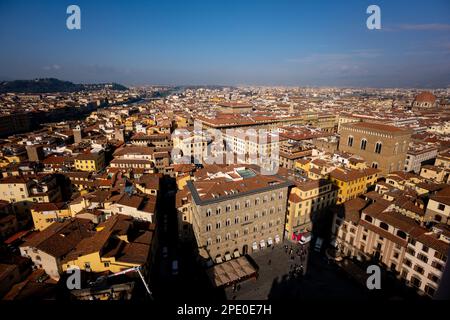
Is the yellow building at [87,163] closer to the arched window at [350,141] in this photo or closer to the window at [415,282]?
the window at [415,282]

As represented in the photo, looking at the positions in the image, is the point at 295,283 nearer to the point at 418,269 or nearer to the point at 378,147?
the point at 418,269

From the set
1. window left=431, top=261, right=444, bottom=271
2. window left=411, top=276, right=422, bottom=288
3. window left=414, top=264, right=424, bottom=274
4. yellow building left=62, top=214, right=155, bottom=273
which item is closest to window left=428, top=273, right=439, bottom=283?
window left=414, top=264, right=424, bottom=274

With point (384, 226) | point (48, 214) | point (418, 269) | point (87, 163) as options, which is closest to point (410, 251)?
point (418, 269)

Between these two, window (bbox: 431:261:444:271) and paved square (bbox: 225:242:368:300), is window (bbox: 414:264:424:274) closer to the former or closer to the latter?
window (bbox: 431:261:444:271)

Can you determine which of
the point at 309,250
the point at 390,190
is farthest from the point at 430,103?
the point at 309,250
